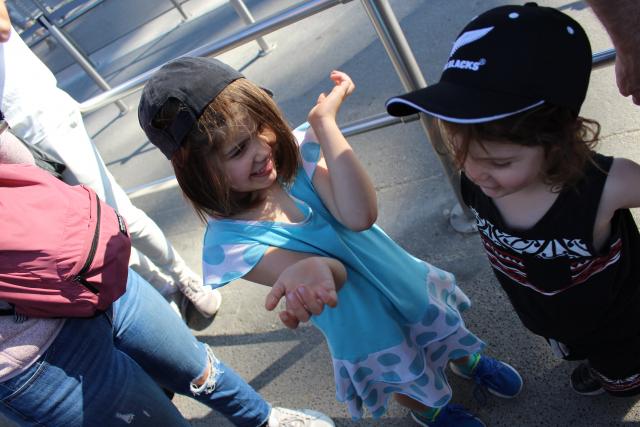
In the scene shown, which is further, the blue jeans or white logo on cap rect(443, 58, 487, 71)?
the blue jeans

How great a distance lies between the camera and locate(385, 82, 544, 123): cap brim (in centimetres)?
78

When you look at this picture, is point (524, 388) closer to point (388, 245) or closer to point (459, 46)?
point (388, 245)

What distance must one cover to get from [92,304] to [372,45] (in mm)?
2952

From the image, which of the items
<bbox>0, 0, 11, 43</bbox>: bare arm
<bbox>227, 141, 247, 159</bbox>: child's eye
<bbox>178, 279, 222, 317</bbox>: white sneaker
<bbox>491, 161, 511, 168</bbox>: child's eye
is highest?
<bbox>0, 0, 11, 43</bbox>: bare arm

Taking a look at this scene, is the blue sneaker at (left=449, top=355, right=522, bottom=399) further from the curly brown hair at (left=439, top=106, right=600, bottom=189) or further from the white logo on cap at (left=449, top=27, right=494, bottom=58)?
the white logo on cap at (left=449, top=27, right=494, bottom=58)

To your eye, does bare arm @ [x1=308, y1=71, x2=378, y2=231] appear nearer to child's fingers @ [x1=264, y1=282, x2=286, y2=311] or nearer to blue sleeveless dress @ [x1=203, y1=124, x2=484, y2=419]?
blue sleeveless dress @ [x1=203, y1=124, x2=484, y2=419]

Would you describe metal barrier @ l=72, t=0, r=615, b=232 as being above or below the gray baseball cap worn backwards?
below

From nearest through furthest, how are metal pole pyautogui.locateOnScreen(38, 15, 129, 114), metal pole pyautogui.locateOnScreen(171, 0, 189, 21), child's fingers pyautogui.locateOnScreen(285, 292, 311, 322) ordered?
1. child's fingers pyautogui.locateOnScreen(285, 292, 311, 322)
2. metal pole pyautogui.locateOnScreen(38, 15, 129, 114)
3. metal pole pyautogui.locateOnScreen(171, 0, 189, 21)

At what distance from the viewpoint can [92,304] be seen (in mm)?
1151

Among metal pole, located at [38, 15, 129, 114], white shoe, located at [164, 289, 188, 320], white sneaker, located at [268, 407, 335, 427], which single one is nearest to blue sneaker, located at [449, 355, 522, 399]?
white sneaker, located at [268, 407, 335, 427]

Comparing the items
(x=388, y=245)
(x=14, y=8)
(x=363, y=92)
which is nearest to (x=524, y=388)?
(x=388, y=245)

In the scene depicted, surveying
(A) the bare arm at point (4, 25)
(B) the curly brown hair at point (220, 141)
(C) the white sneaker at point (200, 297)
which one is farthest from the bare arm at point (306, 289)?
(C) the white sneaker at point (200, 297)

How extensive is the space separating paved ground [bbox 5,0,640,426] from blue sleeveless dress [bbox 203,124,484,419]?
12.5 inches

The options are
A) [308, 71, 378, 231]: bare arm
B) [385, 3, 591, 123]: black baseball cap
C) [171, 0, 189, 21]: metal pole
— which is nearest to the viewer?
[385, 3, 591, 123]: black baseball cap
